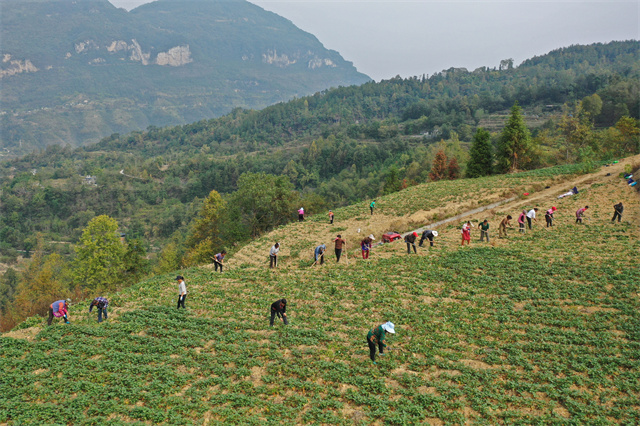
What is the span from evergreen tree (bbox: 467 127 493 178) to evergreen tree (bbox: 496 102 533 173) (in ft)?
5.11

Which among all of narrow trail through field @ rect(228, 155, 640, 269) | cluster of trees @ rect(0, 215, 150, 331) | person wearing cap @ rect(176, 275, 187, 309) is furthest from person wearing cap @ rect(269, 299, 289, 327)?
cluster of trees @ rect(0, 215, 150, 331)

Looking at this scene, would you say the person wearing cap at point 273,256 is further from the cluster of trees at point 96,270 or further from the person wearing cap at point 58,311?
the cluster of trees at point 96,270

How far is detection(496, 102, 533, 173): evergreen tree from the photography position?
6162 cm

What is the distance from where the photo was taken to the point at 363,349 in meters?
17.1

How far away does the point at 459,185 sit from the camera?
2071 inches

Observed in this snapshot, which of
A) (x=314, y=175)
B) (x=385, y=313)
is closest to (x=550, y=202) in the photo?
(x=385, y=313)

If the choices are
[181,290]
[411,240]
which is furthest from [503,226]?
[181,290]

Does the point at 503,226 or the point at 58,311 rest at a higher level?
the point at 503,226

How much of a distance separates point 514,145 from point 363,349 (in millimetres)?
56788

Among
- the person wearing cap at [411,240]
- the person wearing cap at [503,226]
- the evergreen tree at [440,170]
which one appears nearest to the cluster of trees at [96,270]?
the person wearing cap at [411,240]

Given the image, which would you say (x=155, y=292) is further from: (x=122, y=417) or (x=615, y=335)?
(x=615, y=335)

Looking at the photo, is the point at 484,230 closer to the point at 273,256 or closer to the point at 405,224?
the point at 405,224

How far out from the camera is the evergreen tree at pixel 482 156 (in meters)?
64.9

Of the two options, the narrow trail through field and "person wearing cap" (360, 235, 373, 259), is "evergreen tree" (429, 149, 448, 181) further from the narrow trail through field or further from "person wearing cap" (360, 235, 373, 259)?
"person wearing cap" (360, 235, 373, 259)
